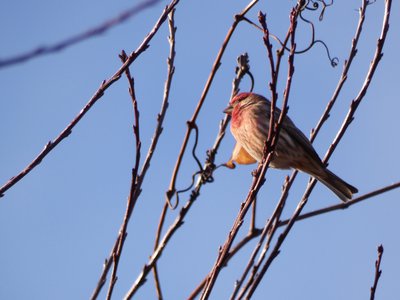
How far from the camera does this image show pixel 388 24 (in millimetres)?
3787

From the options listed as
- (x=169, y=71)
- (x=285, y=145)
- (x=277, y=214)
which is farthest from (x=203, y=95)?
(x=285, y=145)

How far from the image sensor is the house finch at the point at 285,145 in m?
6.32

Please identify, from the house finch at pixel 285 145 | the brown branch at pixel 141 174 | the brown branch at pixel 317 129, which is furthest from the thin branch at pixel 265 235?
the house finch at pixel 285 145

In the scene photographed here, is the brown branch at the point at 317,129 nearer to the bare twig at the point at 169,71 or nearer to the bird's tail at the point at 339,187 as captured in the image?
the bare twig at the point at 169,71

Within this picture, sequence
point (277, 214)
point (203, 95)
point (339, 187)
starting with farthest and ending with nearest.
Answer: point (339, 187)
point (277, 214)
point (203, 95)

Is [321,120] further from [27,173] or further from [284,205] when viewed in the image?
[27,173]

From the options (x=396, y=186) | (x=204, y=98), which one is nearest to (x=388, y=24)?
(x=396, y=186)

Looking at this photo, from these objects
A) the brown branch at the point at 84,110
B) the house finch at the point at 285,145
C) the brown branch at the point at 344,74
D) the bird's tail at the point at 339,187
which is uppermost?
the house finch at the point at 285,145

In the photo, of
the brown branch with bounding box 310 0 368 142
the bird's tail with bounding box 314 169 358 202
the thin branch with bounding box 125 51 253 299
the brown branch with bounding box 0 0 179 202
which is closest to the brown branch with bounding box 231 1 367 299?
the brown branch with bounding box 310 0 368 142

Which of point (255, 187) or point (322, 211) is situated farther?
point (322, 211)

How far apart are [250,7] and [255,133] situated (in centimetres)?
305

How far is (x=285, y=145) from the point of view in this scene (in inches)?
255

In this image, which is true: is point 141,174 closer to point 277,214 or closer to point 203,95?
point 203,95

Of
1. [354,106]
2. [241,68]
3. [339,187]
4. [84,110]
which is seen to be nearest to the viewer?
[84,110]
